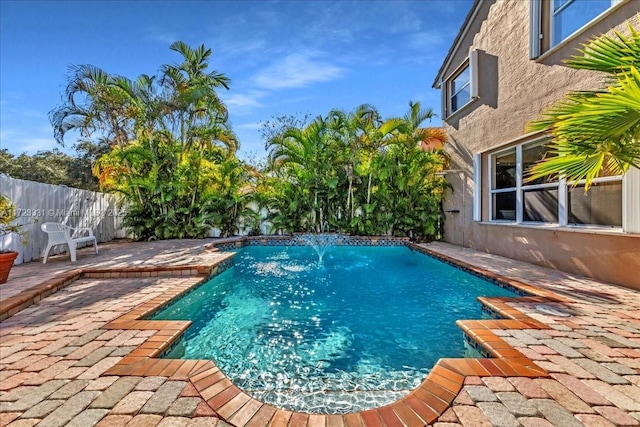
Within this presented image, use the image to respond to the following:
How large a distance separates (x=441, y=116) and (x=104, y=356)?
12208 millimetres

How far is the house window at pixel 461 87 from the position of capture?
345 inches

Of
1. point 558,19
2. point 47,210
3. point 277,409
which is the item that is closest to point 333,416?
point 277,409

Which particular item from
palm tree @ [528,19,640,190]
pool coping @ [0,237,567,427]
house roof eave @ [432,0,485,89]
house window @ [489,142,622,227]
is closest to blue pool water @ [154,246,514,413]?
pool coping @ [0,237,567,427]

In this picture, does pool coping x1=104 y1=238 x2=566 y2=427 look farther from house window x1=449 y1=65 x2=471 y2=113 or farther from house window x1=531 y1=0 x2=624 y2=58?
house window x1=449 y1=65 x2=471 y2=113

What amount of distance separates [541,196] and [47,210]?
13.2 meters

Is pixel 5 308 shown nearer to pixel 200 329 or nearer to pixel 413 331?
pixel 200 329

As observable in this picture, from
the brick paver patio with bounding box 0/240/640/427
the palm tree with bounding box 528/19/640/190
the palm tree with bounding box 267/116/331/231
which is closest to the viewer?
the brick paver patio with bounding box 0/240/640/427

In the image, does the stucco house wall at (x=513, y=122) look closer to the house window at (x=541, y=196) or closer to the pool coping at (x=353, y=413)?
the house window at (x=541, y=196)

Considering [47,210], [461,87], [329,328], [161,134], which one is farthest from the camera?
[161,134]

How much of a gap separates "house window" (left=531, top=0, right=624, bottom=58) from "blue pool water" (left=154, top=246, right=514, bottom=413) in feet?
17.7

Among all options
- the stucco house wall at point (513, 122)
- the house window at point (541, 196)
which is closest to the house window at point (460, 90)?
the stucco house wall at point (513, 122)

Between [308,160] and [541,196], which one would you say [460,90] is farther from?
[308,160]

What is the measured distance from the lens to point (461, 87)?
401 inches

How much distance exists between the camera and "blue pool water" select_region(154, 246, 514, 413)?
→ 9.05ft
